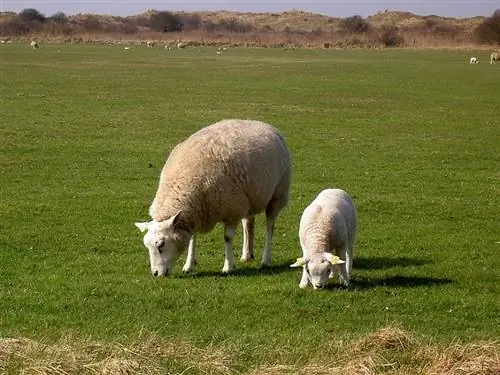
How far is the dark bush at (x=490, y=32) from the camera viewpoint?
4412 inches

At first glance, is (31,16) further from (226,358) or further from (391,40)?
(226,358)

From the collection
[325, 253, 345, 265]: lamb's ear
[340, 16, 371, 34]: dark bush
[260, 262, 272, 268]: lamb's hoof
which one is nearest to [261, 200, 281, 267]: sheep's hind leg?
[260, 262, 272, 268]: lamb's hoof

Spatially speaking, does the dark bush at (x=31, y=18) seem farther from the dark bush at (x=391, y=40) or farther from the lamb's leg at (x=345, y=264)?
the lamb's leg at (x=345, y=264)

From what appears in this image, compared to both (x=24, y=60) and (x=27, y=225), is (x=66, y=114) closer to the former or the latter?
(x=27, y=225)

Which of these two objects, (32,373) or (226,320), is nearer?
(32,373)

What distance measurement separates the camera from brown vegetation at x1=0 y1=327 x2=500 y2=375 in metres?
6.40

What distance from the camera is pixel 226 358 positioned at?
703 centimetres

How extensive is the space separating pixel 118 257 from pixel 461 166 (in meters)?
12.4

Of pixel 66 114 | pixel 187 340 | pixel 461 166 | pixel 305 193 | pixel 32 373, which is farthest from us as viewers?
pixel 66 114

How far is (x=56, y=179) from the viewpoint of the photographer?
18953mm

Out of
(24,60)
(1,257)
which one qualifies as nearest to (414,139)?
(1,257)

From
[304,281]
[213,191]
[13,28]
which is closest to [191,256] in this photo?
[213,191]

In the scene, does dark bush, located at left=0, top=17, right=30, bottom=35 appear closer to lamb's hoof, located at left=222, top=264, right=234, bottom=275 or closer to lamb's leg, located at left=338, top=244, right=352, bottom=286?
lamb's hoof, located at left=222, top=264, right=234, bottom=275

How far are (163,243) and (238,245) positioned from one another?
2858 mm
